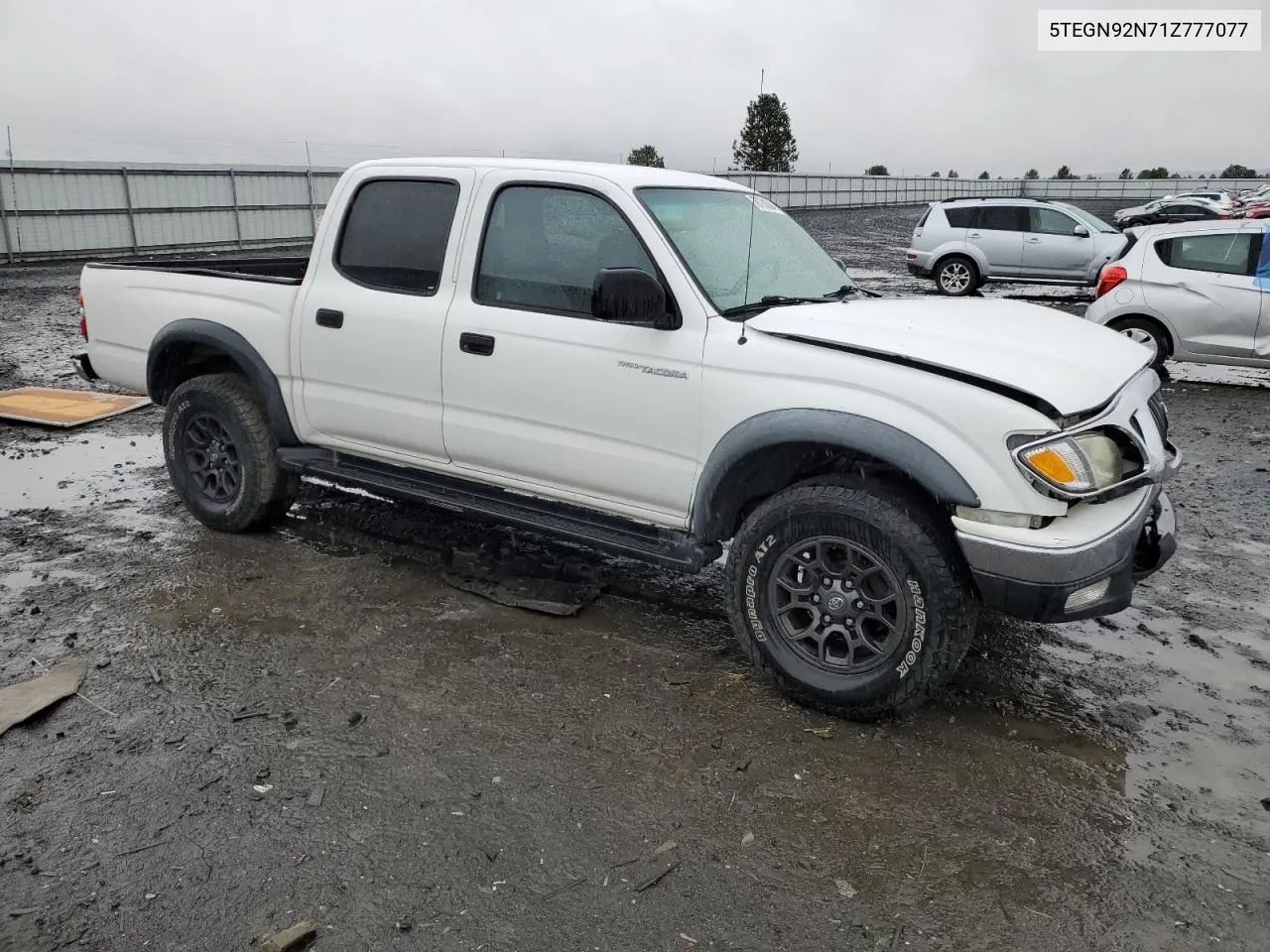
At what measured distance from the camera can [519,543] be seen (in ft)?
17.7

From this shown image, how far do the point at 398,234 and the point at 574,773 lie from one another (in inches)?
107

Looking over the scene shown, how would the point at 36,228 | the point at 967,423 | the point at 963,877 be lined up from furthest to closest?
1. the point at 36,228
2. the point at 967,423
3. the point at 963,877

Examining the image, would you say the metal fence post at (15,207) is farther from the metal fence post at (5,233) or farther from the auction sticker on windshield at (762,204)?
the auction sticker on windshield at (762,204)

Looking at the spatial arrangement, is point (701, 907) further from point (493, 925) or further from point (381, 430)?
point (381, 430)

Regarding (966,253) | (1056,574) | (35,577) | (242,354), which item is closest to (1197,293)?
(966,253)

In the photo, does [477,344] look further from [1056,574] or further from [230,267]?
[230,267]

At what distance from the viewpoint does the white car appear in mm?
9812

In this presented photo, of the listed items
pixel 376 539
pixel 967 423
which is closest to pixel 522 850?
pixel 967 423

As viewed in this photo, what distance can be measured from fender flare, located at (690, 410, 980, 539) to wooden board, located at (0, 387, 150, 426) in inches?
244

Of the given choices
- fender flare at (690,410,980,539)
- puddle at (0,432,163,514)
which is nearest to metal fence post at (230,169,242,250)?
puddle at (0,432,163,514)

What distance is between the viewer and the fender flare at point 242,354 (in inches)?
201

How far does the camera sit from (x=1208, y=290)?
392 inches

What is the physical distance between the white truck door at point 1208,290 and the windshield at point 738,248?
6952mm

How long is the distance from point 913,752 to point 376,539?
→ 3.17 m
